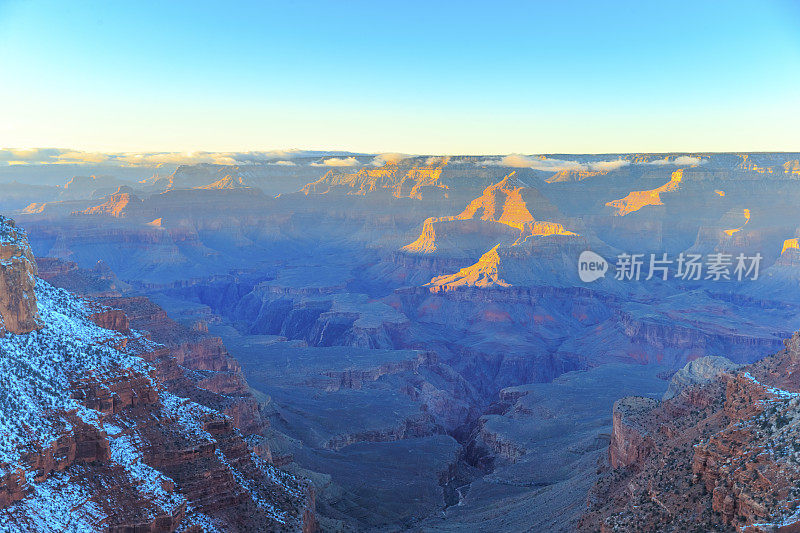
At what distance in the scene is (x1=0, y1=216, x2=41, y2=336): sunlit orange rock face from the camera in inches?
1666

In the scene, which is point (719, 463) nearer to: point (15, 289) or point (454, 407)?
point (15, 289)

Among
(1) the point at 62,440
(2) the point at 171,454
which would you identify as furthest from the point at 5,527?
(2) the point at 171,454

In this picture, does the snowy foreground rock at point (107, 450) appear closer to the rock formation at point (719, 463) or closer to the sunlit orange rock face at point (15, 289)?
the sunlit orange rock face at point (15, 289)

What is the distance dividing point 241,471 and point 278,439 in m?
30.1

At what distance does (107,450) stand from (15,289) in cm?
1108

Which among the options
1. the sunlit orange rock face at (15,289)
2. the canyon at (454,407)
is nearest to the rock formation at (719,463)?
the canyon at (454,407)

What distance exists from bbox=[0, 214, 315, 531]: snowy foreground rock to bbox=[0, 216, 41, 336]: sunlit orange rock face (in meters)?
0.21

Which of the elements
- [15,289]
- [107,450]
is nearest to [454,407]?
[107,450]

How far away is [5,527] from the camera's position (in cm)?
3362

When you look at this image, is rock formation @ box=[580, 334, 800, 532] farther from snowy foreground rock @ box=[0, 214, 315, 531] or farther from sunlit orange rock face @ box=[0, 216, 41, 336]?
sunlit orange rock face @ box=[0, 216, 41, 336]

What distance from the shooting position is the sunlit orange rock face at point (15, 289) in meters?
42.3

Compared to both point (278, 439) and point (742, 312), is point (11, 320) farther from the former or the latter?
point (742, 312)

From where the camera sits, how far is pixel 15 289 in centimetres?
4272

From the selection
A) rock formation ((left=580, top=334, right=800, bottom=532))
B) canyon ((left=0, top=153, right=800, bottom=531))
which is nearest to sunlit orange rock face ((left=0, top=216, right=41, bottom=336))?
canyon ((left=0, top=153, right=800, bottom=531))
